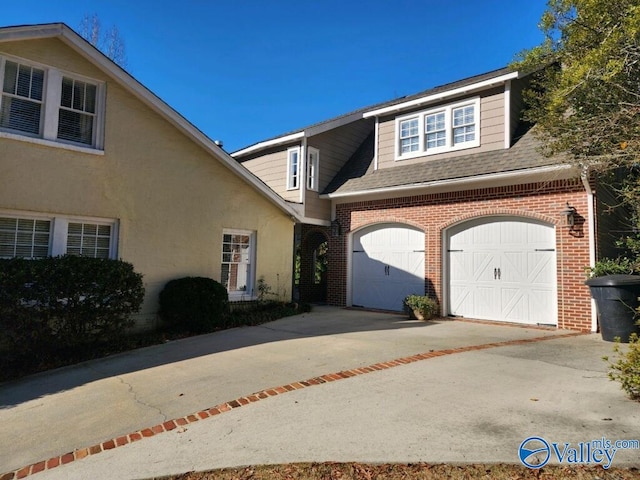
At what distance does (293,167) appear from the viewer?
13812 mm

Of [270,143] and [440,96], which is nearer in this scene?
[440,96]

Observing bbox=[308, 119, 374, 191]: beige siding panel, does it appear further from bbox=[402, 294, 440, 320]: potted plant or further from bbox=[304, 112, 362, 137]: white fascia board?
bbox=[402, 294, 440, 320]: potted plant

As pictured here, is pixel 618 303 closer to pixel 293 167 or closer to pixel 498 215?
pixel 498 215

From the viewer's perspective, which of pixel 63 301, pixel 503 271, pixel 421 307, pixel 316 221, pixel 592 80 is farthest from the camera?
pixel 316 221

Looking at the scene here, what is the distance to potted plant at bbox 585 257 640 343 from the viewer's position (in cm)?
717

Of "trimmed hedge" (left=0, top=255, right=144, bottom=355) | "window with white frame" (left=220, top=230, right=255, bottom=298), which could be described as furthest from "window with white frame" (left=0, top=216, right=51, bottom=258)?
"window with white frame" (left=220, top=230, right=255, bottom=298)

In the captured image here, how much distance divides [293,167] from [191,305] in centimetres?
670

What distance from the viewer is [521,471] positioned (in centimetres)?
302

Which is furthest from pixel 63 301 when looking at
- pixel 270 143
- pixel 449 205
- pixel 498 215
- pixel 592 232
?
pixel 592 232

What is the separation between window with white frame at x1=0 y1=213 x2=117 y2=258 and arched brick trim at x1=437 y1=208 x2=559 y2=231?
8170 millimetres

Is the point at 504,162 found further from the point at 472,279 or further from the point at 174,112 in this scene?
the point at 174,112

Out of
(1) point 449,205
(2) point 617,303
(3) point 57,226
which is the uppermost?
(1) point 449,205

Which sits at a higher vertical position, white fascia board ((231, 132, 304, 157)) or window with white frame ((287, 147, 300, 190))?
white fascia board ((231, 132, 304, 157))

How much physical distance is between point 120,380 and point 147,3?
9716mm
